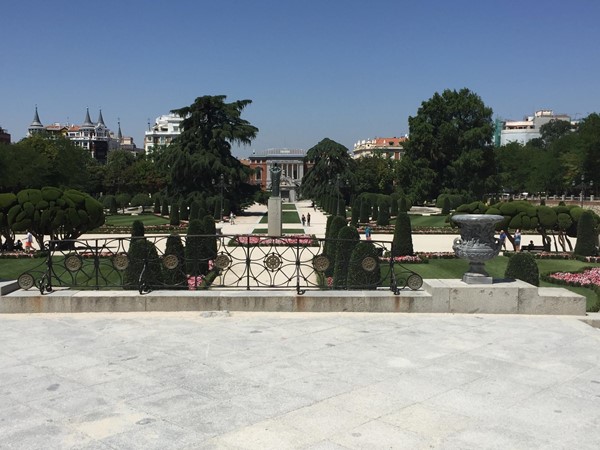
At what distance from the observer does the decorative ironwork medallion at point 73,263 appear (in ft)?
34.8

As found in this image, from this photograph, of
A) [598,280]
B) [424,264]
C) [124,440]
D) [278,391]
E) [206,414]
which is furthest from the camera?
[424,264]

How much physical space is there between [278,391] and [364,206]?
41643 millimetres

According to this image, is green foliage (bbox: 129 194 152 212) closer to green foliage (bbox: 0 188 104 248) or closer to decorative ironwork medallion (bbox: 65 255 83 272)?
green foliage (bbox: 0 188 104 248)

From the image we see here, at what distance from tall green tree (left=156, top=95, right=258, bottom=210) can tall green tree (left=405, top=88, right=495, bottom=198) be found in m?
19.9

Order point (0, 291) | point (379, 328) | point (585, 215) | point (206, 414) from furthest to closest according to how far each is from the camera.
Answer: point (585, 215)
point (0, 291)
point (379, 328)
point (206, 414)

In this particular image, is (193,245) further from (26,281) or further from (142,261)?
(26,281)

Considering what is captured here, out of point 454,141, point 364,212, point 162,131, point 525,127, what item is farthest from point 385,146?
point 364,212

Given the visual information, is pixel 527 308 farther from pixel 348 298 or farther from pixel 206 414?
pixel 206 414

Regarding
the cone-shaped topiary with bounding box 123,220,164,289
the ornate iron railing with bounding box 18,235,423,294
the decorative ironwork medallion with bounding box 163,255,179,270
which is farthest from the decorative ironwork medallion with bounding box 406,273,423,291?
the cone-shaped topiary with bounding box 123,220,164,289

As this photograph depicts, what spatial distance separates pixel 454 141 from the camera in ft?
216

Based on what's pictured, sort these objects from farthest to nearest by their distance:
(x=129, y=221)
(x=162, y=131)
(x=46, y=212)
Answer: (x=162, y=131), (x=129, y=221), (x=46, y=212)

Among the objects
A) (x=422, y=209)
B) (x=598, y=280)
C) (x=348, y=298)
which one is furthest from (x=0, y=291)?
(x=422, y=209)

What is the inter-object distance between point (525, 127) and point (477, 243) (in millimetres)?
191972

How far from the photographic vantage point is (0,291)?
994 cm
